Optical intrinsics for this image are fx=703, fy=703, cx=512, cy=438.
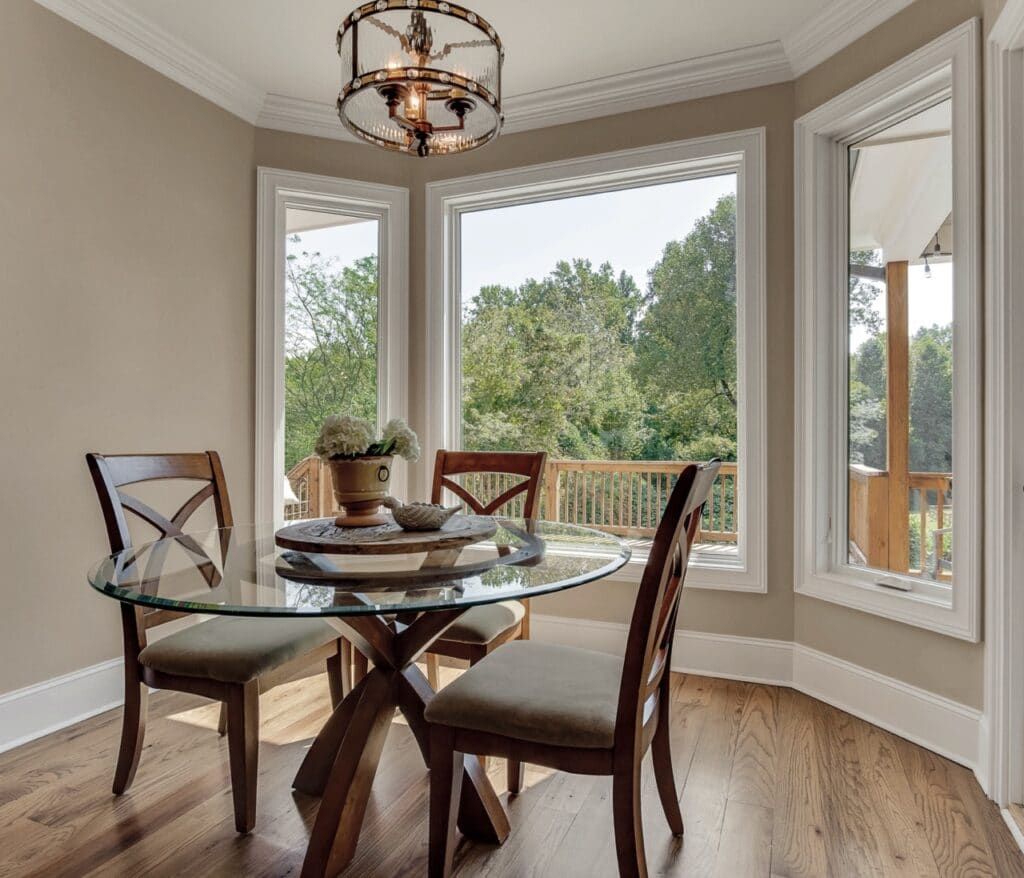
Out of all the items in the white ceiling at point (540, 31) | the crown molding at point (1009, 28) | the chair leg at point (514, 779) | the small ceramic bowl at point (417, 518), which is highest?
the white ceiling at point (540, 31)

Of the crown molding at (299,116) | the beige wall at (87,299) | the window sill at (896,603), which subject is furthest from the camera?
the crown molding at (299,116)

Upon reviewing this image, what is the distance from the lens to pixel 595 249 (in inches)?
137

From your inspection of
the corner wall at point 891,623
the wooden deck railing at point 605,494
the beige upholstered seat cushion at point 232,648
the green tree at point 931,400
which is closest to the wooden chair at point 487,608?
the wooden deck railing at point 605,494

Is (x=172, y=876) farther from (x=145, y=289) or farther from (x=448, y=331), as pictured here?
(x=448, y=331)

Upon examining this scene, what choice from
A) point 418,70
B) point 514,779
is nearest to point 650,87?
point 418,70

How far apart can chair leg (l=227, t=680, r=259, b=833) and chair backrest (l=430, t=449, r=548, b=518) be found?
1121 mm

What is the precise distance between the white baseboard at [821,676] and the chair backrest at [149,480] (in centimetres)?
170

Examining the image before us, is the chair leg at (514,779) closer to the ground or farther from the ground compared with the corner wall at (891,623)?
closer to the ground

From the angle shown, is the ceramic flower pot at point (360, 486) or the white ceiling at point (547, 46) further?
the white ceiling at point (547, 46)

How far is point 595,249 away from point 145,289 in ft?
6.68

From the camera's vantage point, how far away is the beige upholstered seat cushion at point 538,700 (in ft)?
4.75

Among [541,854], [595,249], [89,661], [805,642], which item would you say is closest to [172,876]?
[541,854]

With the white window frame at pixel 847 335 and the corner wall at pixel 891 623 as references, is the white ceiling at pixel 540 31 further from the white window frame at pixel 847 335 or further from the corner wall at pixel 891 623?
the white window frame at pixel 847 335

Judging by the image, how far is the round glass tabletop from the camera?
1.40 meters
